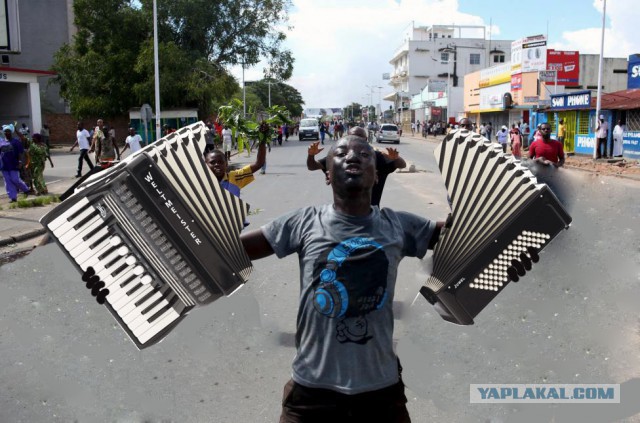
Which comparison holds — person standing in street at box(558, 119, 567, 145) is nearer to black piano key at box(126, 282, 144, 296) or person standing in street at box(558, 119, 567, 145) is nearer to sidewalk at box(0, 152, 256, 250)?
sidewalk at box(0, 152, 256, 250)

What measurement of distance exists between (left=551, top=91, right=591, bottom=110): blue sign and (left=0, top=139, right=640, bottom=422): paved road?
21923mm

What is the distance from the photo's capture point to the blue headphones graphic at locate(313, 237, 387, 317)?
216 centimetres

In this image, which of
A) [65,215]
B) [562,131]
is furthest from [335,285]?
[562,131]

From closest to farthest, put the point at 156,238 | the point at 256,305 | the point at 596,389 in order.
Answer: the point at 156,238 < the point at 596,389 < the point at 256,305

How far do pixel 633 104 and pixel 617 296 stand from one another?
67.4 feet

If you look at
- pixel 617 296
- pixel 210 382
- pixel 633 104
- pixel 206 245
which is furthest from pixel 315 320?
pixel 633 104

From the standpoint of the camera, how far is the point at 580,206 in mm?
11281

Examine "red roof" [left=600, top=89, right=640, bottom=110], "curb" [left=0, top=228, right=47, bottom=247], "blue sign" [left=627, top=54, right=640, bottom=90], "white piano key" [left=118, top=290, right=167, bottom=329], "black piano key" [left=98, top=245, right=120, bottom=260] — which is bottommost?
"curb" [left=0, top=228, right=47, bottom=247]

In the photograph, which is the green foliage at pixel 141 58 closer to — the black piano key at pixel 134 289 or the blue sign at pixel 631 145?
the blue sign at pixel 631 145

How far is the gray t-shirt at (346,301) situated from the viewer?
7.09ft

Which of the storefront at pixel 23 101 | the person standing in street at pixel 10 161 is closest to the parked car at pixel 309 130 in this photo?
the storefront at pixel 23 101

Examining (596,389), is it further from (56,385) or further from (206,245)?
(56,385)

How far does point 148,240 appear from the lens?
2180 millimetres

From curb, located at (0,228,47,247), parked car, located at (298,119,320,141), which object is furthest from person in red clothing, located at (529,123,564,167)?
parked car, located at (298,119,320,141)
